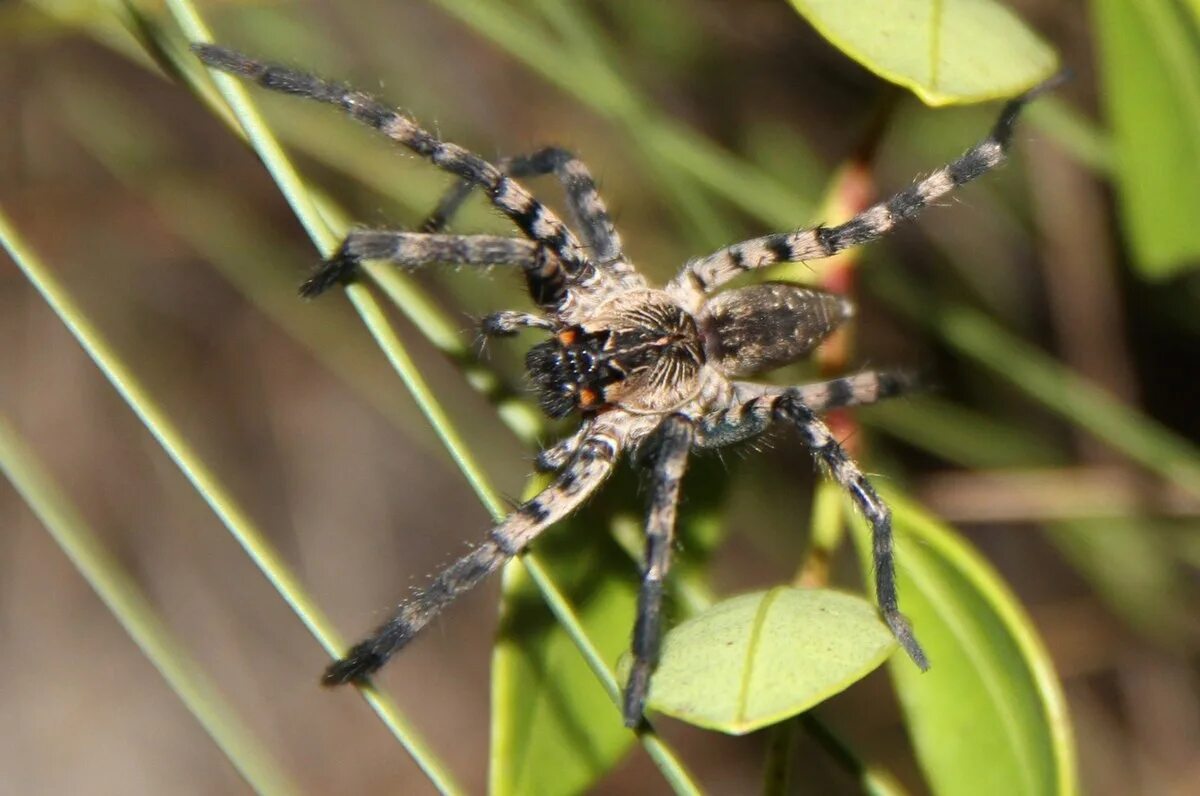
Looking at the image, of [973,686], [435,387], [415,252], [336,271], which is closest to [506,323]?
[415,252]

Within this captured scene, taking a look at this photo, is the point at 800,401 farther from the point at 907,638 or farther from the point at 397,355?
the point at 397,355

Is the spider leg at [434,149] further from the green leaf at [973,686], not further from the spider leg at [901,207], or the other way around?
the green leaf at [973,686]

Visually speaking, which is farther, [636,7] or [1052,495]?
[636,7]

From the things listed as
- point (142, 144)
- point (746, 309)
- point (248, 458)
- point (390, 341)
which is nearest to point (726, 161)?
point (746, 309)

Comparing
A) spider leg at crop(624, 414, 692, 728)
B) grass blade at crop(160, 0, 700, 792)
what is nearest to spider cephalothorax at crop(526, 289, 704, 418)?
spider leg at crop(624, 414, 692, 728)

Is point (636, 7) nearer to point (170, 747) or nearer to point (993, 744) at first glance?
point (993, 744)

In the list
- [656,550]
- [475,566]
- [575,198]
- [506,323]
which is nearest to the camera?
[656,550]
